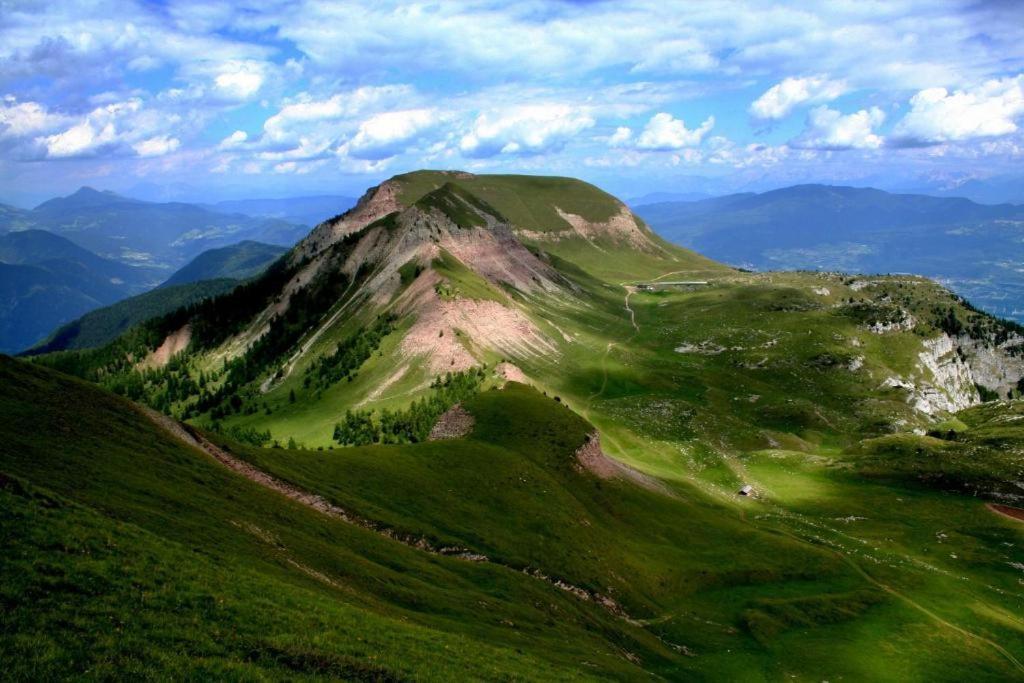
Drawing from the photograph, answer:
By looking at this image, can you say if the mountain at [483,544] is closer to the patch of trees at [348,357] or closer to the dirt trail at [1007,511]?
the dirt trail at [1007,511]

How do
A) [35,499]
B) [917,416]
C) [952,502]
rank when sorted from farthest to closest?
[917,416], [952,502], [35,499]

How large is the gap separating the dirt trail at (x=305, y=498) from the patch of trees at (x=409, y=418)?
5965cm

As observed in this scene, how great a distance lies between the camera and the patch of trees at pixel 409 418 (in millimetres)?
132875

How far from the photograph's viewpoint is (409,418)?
5418 inches

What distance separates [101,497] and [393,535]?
30372 mm

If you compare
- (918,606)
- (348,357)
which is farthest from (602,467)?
(348,357)

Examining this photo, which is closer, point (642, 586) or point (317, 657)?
point (317, 657)

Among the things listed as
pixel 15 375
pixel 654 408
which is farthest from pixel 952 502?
pixel 15 375

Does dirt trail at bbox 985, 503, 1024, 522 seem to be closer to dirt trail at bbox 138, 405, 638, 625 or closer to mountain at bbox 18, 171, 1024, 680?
mountain at bbox 18, 171, 1024, 680

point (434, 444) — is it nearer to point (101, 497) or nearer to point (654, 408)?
point (101, 497)

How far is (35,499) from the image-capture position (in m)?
33.2

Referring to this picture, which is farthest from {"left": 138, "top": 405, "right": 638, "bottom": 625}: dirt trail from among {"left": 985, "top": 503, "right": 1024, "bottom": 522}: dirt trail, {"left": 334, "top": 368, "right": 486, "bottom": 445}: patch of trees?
{"left": 985, "top": 503, "right": 1024, "bottom": 522}: dirt trail

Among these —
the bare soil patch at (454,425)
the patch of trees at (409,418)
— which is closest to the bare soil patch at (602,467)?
the bare soil patch at (454,425)

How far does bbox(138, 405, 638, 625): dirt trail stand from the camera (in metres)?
61.4
